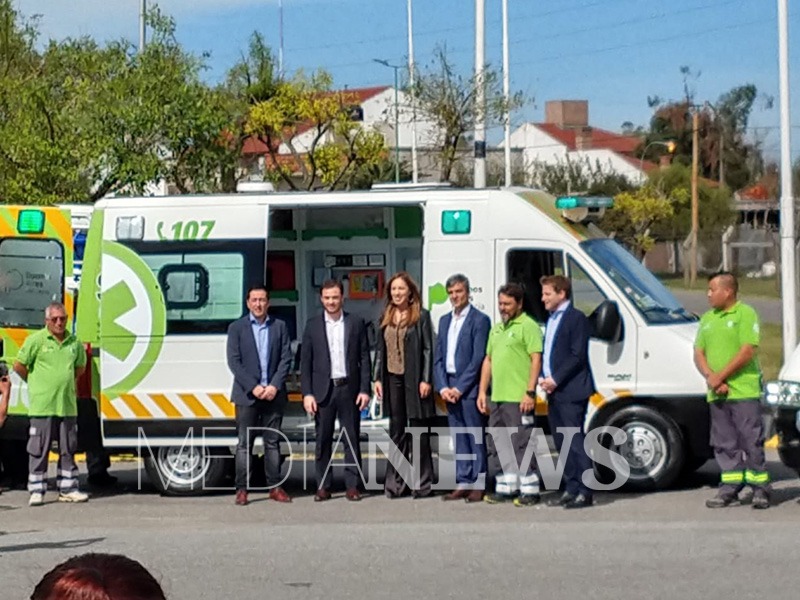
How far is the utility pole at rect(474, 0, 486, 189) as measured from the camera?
2472 centimetres

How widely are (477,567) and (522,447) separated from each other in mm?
2875

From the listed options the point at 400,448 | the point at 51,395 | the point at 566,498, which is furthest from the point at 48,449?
the point at 566,498

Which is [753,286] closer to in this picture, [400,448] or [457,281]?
[400,448]

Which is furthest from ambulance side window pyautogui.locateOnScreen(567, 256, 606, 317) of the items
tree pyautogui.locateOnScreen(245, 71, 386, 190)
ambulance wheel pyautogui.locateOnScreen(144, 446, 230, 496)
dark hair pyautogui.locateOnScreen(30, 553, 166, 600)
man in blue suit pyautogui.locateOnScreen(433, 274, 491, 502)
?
tree pyautogui.locateOnScreen(245, 71, 386, 190)

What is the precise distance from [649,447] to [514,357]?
4.40ft

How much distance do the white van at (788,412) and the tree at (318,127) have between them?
1925cm

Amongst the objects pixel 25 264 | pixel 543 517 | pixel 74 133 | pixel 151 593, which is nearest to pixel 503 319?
pixel 543 517

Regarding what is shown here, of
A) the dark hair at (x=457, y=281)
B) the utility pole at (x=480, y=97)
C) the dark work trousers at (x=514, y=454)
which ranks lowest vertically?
the dark work trousers at (x=514, y=454)

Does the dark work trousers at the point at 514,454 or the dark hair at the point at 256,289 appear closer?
the dark work trousers at the point at 514,454

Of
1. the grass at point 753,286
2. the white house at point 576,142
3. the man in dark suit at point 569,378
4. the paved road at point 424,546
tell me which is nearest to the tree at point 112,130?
the paved road at point 424,546

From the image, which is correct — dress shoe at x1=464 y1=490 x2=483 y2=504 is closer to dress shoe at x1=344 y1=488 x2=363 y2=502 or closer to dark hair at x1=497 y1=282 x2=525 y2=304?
dress shoe at x1=344 y1=488 x2=363 y2=502

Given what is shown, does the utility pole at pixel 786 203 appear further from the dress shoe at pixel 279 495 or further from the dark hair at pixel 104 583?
the dark hair at pixel 104 583

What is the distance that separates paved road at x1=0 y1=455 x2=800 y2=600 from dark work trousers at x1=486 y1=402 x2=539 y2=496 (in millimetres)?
261

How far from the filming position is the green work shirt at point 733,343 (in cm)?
1155
